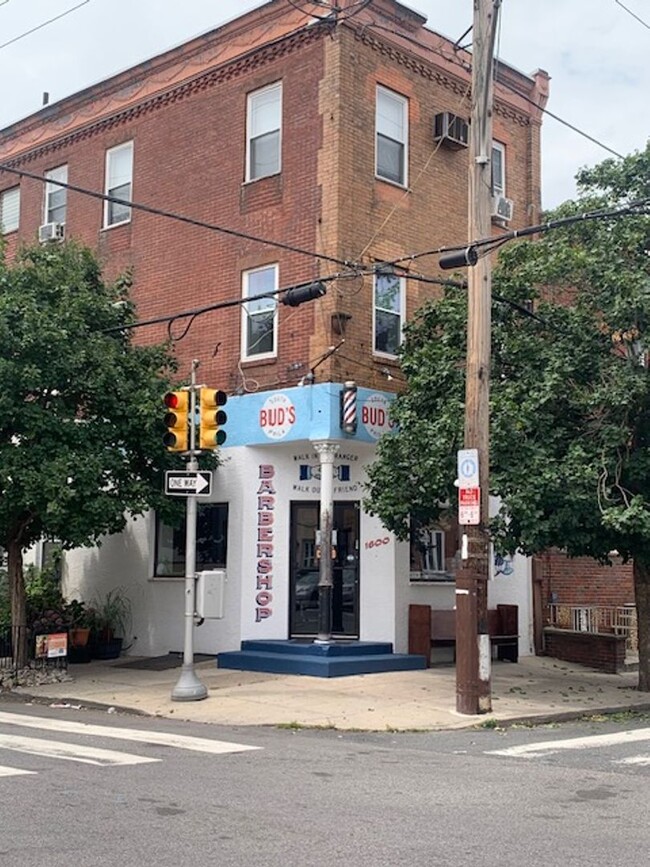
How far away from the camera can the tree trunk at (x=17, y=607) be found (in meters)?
16.2

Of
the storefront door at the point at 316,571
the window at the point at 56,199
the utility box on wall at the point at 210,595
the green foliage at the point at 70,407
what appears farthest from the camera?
the window at the point at 56,199

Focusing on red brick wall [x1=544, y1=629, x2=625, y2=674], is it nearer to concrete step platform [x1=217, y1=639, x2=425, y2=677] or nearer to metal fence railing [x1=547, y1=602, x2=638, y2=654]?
metal fence railing [x1=547, y1=602, x2=638, y2=654]

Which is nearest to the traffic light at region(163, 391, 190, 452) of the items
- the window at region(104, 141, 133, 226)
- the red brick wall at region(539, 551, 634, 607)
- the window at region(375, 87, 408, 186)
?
the window at region(375, 87, 408, 186)

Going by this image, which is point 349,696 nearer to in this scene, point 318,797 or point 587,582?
point 318,797

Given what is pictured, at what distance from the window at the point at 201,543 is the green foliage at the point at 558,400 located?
429cm

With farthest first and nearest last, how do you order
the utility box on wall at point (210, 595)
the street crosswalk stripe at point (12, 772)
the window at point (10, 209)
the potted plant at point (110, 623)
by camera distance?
the window at point (10, 209) → the potted plant at point (110, 623) → the utility box on wall at point (210, 595) → the street crosswalk stripe at point (12, 772)

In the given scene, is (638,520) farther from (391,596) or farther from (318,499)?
(318,499)

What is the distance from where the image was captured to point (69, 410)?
15930 mm

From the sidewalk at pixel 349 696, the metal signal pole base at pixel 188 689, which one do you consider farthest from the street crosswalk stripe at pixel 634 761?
the metal signal pole base at pixel 188 689

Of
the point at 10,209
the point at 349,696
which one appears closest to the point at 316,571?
the point at 349,696

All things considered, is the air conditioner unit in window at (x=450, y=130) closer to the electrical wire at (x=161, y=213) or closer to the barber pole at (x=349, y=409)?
the electrical wire at (x=161, y=213)

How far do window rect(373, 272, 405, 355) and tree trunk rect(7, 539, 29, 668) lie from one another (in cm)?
685

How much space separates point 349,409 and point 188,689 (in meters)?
5.39

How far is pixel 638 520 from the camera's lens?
13.1 m
